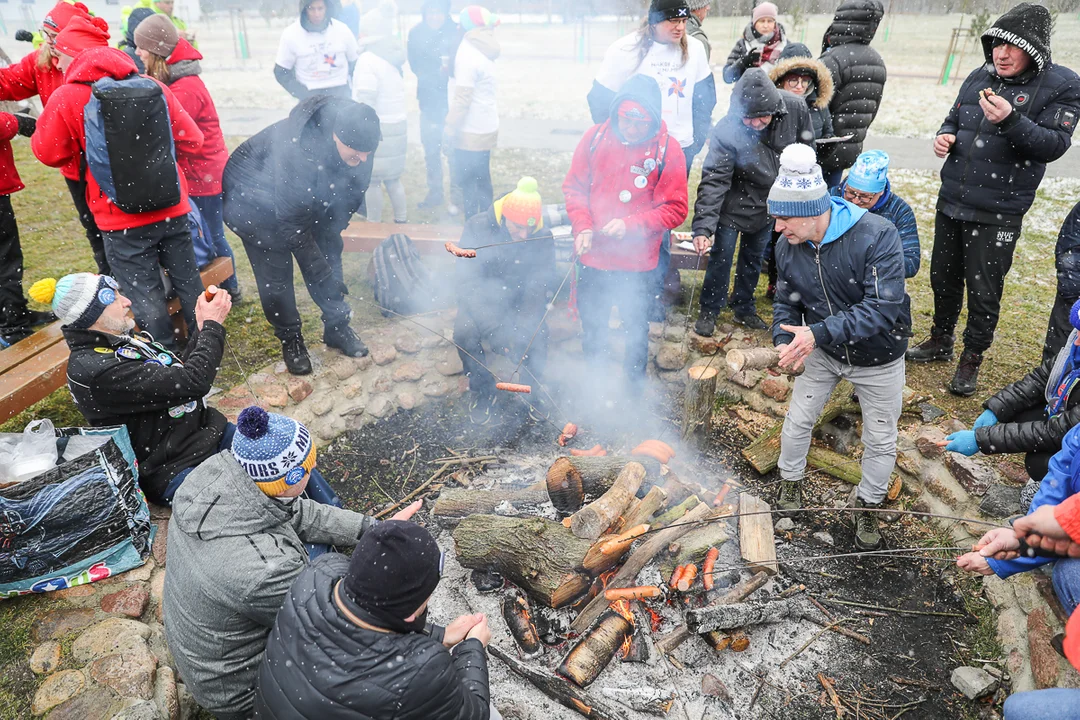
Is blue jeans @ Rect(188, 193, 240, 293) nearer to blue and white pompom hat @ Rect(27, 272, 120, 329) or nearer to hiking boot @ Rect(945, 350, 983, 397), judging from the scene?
blue and white pompom hat @ Rect(27, 272, 120, 329)

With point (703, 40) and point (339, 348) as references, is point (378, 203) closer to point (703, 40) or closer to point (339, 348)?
point (339, 348)

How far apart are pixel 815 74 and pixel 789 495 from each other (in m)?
3.38

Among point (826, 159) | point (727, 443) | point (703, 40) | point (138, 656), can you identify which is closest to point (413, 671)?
point (138, 656)

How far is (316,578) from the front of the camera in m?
2.12

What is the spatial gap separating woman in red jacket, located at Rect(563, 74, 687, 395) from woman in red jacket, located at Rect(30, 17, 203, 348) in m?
2.77

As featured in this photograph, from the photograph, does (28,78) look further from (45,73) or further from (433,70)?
(433,70)

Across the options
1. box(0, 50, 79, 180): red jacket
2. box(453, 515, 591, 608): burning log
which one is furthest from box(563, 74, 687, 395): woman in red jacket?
box(0, 50, 79, 180): red jacket

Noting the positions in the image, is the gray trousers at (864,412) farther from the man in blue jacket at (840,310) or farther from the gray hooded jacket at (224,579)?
the gray hooded jacket at (224,579)

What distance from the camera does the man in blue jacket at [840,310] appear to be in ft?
10.8

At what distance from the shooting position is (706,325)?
5414 millimetres

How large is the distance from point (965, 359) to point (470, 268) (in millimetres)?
3725

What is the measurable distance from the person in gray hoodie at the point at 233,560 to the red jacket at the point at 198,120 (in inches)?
138

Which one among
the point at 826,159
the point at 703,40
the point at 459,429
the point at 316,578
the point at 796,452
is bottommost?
the point at 459,429

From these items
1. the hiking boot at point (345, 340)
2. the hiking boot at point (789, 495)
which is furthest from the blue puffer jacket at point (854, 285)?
the hiking boot at point (345, 340)
